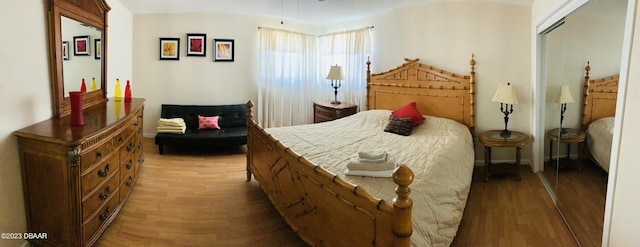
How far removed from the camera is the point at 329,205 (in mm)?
2047

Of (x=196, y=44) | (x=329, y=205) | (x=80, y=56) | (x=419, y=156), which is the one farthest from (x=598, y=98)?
(x=196, y=44)

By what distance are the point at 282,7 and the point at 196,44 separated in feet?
5.08

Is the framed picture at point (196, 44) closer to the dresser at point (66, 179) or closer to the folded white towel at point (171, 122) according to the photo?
the folded white towel at point (171, 122)

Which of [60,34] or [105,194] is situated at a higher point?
[60,34]

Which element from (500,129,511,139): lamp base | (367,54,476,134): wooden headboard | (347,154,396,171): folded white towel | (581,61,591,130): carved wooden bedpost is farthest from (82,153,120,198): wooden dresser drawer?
(500,129,511,139): lamp base

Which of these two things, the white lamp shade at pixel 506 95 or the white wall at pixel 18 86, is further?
the white lamp shade at pixel 506 95

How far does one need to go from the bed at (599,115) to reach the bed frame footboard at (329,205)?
1.38 metres

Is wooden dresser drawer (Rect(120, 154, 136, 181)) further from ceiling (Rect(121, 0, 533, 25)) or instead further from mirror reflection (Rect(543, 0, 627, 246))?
Result: mirror reflection (Rect(543, 0, 627, 246))

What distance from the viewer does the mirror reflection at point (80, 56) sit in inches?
108

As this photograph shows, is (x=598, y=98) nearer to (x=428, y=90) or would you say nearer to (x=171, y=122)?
(x=428, y=90)

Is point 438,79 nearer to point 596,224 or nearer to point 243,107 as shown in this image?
point 596,224

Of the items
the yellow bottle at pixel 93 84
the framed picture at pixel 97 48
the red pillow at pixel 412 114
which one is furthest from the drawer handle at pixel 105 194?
the red pillow at pixel 412 114

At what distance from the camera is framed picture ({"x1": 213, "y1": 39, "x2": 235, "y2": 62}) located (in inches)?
222

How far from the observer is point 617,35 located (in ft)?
6.38
